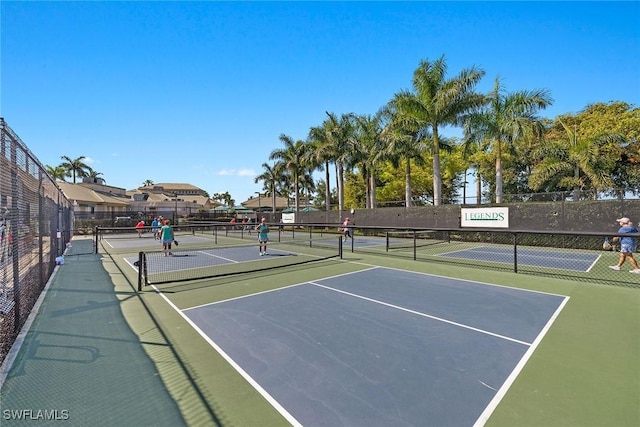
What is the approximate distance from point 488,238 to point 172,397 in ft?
71.5

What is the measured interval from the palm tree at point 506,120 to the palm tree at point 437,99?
132cm

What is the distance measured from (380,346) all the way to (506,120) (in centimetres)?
2484

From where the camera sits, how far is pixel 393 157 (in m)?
29.4

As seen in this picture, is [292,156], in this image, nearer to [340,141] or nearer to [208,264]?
[340,141]

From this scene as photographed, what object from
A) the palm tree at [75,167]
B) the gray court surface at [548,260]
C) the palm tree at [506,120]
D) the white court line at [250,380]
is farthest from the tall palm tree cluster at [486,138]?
the palm tree at [75,167]

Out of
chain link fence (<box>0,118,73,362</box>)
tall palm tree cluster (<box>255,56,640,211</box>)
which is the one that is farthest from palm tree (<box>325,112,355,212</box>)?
chain link fence (<box>0,118,73,362</box>)

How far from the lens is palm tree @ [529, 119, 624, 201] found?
2286 cm

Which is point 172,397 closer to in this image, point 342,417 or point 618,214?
point 342,417

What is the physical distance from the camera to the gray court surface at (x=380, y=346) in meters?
3.46

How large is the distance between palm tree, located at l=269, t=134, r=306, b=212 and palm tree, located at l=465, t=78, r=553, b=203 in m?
20.8

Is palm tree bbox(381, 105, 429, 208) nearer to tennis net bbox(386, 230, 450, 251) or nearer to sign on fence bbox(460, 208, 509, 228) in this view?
tennis net bbox(386, 230, 450, 251)

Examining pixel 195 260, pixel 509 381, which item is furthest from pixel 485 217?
pixel 509 381

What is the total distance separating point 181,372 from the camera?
4.15 metres

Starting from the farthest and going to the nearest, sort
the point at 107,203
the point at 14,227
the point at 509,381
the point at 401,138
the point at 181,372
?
the point at 107,203 < the point at 401,138 < the point at 14,227 < the point at 181,372 < the point at 509,381
